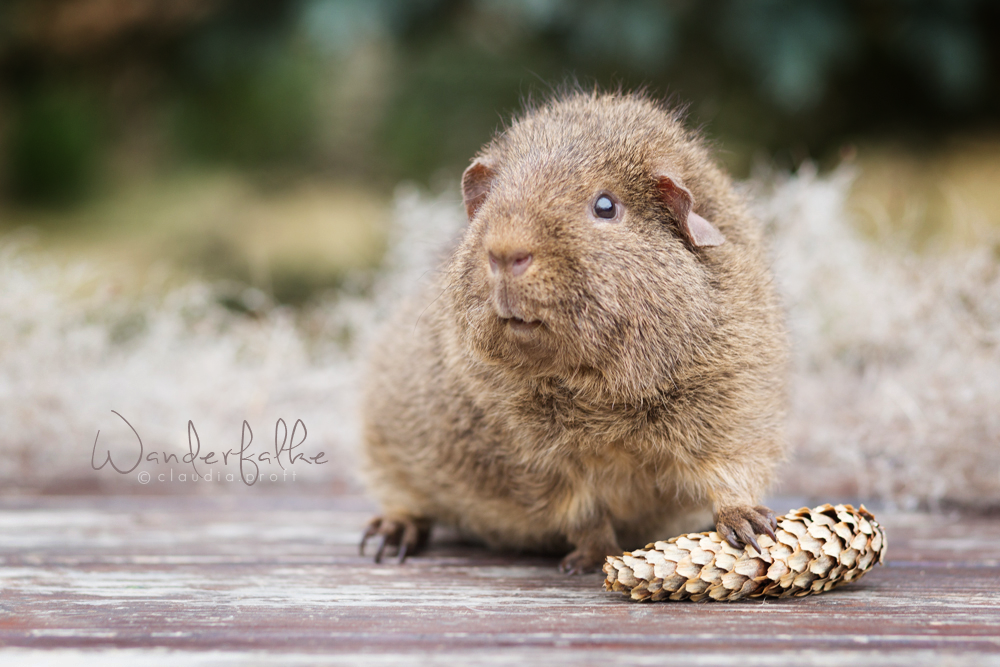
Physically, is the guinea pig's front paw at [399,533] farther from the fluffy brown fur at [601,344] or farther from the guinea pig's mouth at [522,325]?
the guinea pig's mouth at [522,325]

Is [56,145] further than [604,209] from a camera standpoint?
Yes

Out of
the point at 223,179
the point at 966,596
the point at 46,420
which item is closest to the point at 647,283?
the point at 966,596

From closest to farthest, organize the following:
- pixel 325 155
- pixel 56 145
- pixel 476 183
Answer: pixel 476 183
pixel 325 155
pixel 56 145

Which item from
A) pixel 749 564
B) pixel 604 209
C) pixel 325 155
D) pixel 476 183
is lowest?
pixel 749 564

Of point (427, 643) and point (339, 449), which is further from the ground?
point (339, 449)

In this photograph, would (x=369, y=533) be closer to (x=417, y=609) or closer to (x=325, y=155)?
(x=417, y=609)

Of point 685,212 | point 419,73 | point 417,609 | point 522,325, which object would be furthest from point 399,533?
point 419,73

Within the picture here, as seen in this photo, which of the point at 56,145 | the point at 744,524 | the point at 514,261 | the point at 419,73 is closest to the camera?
the point at 514,261

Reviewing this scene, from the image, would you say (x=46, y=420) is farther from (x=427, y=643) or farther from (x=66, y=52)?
(x=66, y=52)
